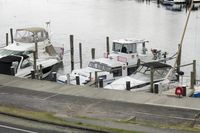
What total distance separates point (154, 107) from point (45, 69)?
18794 mm

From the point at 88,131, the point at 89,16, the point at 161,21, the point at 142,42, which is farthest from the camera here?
the point at 89,16

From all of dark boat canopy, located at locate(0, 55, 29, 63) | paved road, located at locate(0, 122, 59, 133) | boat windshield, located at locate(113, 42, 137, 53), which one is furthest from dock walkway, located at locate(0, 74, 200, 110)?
boat windshield, located at locate(113, 42, 137, 53)

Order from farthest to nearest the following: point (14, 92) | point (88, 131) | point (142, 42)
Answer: point (142, 42) → point (14, 92) → point (88, 131)

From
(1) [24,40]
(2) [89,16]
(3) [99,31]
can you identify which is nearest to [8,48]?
(1) [24,40]

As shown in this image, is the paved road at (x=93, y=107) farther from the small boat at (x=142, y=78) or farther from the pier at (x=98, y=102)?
the small boat at (x=142, y=78)

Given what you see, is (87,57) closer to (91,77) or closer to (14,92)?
(91,77)

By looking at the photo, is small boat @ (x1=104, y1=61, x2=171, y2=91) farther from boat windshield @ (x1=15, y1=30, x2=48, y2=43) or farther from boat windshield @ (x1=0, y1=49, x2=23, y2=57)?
boat windshield @ (x1=15, y1=30, x2=48, y2=43)

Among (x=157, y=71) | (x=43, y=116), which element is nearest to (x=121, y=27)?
(x=157, y=71)

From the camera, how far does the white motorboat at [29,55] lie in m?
32.0

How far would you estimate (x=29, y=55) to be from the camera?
118ft

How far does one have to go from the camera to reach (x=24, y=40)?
3825 cm

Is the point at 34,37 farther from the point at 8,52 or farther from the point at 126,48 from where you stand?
the point at 126,48

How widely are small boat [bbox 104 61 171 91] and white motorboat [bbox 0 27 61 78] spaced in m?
6.96

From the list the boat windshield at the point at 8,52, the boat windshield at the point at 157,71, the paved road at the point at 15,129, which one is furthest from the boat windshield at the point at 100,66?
the paved road at the point at 15,129
